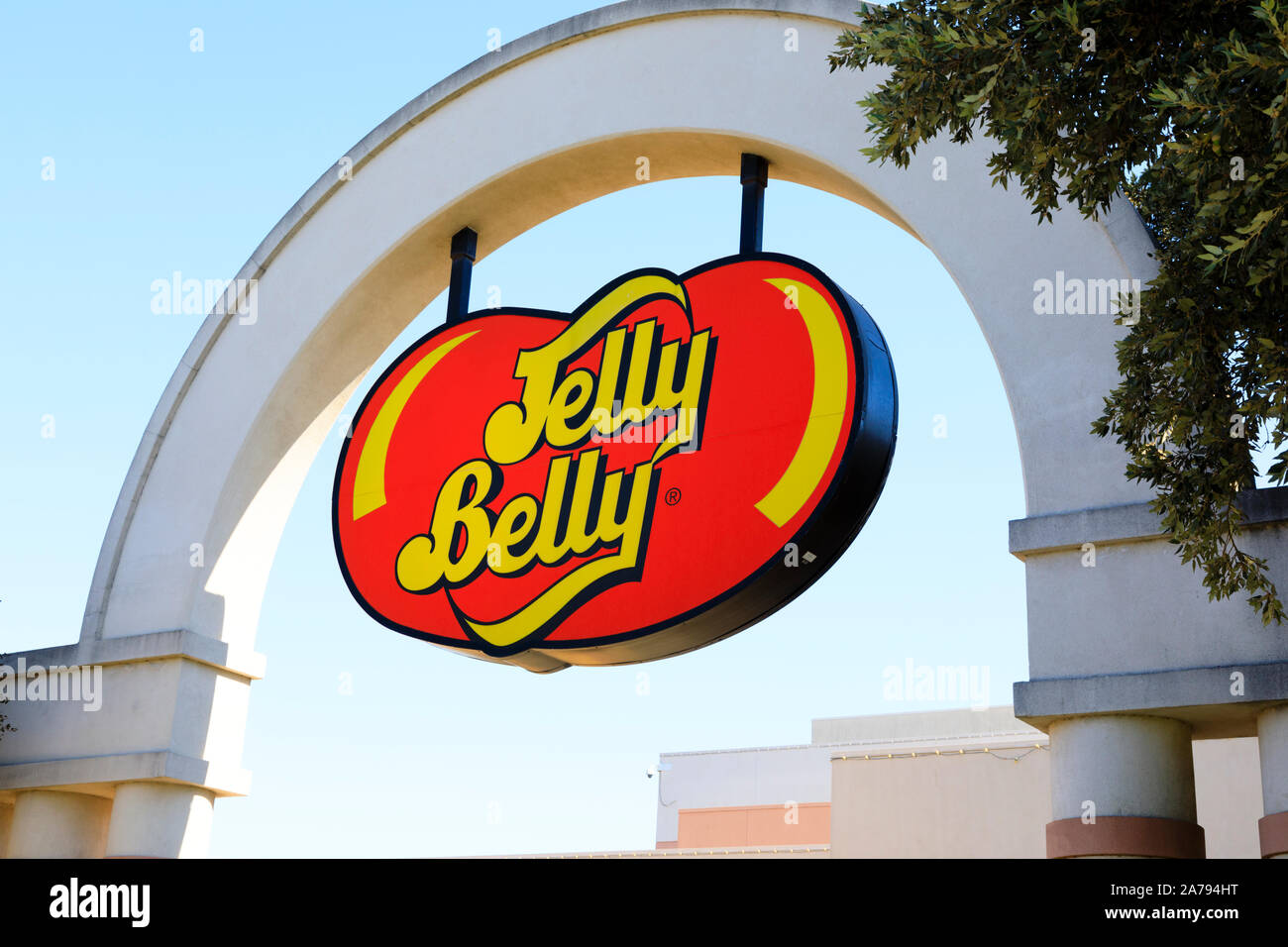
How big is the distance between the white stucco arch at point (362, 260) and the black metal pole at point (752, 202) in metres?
0.23

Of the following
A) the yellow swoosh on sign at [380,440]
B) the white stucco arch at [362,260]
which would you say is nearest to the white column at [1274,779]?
the white stucco arch at [362,260]

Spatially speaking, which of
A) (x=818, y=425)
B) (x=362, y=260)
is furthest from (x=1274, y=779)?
(x=362, y=260)

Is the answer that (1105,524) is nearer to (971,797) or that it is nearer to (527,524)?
(527,524)

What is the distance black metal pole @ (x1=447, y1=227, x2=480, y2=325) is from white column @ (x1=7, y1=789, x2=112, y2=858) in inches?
277

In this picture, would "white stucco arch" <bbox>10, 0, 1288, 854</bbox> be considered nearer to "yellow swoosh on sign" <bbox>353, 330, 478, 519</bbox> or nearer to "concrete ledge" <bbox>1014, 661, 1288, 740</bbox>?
"yellow swoosh on sign" <bbox>353, 330, 478, 519</bbox>

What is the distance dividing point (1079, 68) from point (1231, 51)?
4.81ft

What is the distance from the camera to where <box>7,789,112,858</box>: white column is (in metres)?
15.7

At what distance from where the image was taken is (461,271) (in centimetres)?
1608

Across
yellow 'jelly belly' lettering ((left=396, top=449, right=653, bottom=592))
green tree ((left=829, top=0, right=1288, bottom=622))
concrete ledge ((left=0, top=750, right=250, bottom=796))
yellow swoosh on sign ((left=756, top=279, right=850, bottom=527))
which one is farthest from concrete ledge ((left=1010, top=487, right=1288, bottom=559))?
concrete ledge ((left=0, top=750, right=250, bottom=796))

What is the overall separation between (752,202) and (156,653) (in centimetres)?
820

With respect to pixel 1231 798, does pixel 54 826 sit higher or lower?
lower

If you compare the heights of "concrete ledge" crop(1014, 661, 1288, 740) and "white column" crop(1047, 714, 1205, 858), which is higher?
"concrete ledge" crop(1014, 661, 1288, 740)

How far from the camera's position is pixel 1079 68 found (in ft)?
27.4

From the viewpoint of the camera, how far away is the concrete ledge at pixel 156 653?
1537 cm
